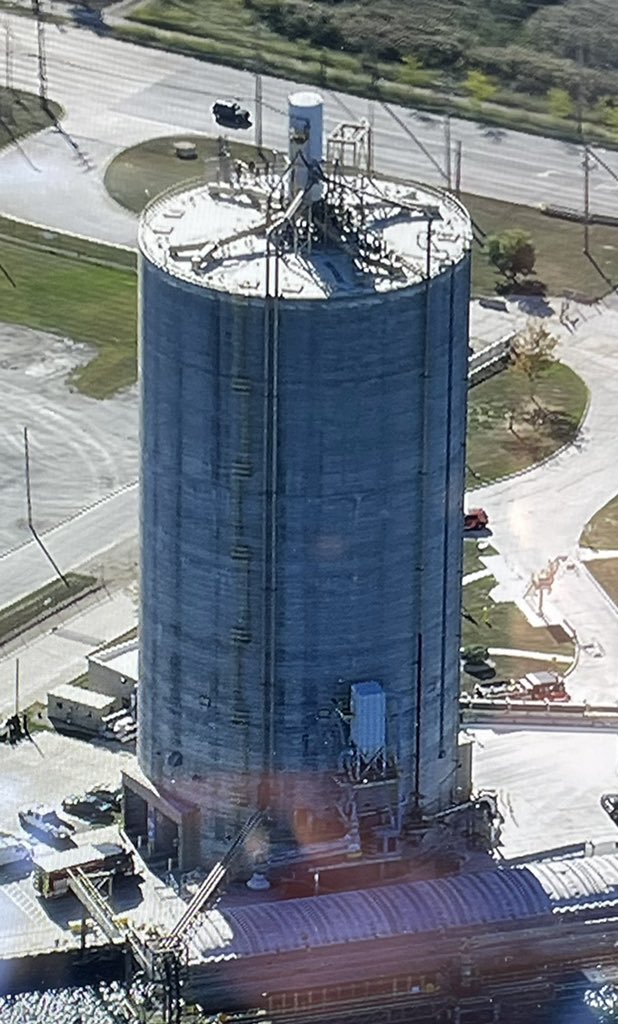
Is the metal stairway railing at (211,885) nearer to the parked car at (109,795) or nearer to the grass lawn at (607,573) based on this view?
the parked car at (109,795)

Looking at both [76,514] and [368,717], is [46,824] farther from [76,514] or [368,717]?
[76,514]

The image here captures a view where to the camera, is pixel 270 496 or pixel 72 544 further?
pixel 72 544

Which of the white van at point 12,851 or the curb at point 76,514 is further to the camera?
the curb at point 76,514

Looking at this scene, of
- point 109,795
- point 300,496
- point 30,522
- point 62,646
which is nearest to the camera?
point 300,496

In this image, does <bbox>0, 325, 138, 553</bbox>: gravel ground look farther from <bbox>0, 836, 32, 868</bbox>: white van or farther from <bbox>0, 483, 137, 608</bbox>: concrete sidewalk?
<bbox>0, 836, 32, 868</bbox>: white van

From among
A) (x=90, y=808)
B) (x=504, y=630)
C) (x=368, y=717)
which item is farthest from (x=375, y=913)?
(x=504, y=630)

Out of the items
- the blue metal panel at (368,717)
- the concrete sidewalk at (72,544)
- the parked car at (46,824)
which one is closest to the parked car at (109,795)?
the parked car at (46,824)

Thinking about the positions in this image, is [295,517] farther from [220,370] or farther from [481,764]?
[481,764]

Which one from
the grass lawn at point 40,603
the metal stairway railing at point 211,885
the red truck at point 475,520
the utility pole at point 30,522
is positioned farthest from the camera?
the red truck at point 475,520
